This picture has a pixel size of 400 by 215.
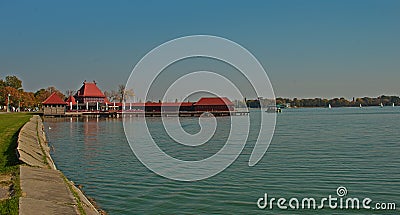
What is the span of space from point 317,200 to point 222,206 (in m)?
2.93

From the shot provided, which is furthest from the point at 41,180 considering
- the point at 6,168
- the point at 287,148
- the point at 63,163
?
the point at 287,148

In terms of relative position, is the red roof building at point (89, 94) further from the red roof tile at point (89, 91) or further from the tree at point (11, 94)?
the tree at point (11, 94)

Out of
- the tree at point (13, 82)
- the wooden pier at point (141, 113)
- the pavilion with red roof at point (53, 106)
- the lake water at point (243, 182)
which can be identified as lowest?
the lake water at point (243, 182)

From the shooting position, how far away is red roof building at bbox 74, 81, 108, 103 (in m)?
111

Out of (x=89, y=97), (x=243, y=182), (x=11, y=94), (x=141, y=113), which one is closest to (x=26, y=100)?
(x=11, y=94)

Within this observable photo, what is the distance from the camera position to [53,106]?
95.9 meters

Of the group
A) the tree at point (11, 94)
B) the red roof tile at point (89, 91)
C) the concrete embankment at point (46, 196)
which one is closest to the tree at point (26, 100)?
the tree at point (11, 94)

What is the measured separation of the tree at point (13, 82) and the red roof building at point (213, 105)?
5182 centimetres

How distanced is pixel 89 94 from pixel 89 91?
1.23 metres

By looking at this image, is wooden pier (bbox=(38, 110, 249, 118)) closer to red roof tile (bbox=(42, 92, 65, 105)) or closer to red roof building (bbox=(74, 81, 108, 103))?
red roof tile (bbox=(42, 92, 65, 105))

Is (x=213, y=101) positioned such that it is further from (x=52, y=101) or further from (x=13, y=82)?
(x=13, y=82)

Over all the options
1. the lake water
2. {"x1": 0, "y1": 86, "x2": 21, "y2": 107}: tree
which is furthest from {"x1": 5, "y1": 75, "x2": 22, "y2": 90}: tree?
the lake water

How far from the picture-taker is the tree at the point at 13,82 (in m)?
119

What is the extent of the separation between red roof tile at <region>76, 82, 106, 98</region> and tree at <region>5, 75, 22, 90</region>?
66.5 feet
